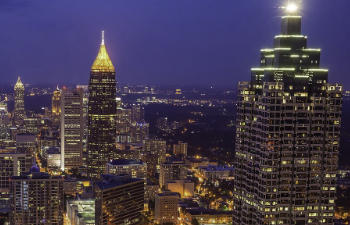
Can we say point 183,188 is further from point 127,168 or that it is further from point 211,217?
point 211,217

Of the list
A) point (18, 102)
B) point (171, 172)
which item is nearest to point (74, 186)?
point (171, 172)

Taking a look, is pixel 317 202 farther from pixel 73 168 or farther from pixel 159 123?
pixel 159 123

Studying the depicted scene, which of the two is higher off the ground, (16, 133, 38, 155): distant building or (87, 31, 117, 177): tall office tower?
(87, 31, 117, 177): tall office tower

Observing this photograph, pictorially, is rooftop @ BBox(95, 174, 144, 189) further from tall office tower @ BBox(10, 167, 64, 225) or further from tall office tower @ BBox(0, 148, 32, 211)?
tall office tower @ BBox(0, 148, 32, 211)

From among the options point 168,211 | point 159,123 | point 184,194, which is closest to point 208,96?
point 159,123

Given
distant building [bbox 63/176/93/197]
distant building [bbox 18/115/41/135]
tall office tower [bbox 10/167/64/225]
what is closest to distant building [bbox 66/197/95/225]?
tall office tower [bbox 10/167/64/225]
